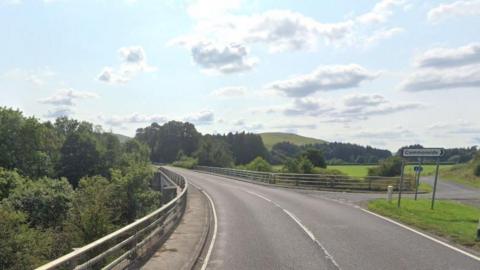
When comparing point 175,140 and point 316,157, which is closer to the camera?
point 316,157

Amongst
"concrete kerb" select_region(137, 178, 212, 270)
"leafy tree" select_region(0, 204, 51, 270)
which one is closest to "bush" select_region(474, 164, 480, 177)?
"concrete kerb" select_region(137, 178, 212, 270)

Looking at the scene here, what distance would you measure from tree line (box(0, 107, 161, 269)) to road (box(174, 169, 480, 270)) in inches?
341

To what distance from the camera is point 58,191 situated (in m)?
50.5

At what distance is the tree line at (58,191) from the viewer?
2480 cm

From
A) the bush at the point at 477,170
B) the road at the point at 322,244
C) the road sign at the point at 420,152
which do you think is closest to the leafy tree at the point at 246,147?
the bush at the point at 477,170

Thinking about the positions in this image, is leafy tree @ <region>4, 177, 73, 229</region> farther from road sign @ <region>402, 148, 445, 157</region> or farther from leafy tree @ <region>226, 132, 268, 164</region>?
leafy tree @ <region>226, 132, 268, 164</region>

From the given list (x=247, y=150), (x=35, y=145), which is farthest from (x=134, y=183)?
(x=247, y=150)

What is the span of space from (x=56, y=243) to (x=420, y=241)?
20.4 meters

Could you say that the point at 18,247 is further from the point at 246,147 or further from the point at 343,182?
the point at 246,147

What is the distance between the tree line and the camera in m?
24.8

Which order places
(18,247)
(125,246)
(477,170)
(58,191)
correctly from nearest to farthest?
(125,246), (18,247), (58,191), (477,170)

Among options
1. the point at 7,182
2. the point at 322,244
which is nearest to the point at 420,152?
the point at 322,244

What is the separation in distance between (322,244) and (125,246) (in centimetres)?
485

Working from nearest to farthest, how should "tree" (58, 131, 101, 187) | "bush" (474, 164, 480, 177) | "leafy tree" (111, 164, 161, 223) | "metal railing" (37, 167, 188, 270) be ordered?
"metal railing" (37, 167, 188, 270)
"leafy tree" (111, 164, 161, 223)
"bush" (474, 164, 480, 177)
"tree" (58, 131, 101, 187)
